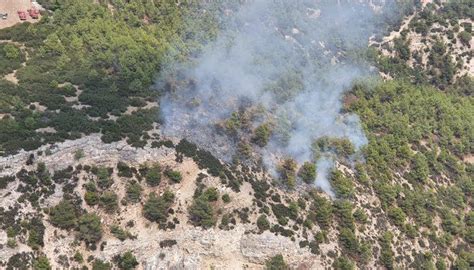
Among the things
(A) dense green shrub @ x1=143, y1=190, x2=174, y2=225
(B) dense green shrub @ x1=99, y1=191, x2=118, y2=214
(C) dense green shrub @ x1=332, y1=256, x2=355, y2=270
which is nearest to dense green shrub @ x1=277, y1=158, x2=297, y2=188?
(C) dense green shrub @ x1=332, y1=256, x2=355, y2=270

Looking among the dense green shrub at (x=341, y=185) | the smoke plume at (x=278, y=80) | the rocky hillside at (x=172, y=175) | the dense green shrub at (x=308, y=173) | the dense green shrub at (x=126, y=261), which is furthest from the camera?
the smoke plume at (x=278, y=80)

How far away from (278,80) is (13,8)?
52276mm

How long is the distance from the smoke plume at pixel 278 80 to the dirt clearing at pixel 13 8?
31.5 meters

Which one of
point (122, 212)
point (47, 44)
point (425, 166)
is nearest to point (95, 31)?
point (47, 44)

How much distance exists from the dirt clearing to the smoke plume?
31537mm

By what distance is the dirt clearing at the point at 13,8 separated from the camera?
113 meters

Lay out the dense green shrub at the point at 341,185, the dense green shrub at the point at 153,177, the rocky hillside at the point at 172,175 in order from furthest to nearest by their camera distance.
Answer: the dense green shrub at the point at 341,185 < the dense green shrub at the point at 153,177 < the rocky hillside at the point at 172,175

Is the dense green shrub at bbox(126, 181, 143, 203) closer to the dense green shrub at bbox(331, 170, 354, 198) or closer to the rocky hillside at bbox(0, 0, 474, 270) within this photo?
the rocky hillside at bbox(0, 0, 474, 270)

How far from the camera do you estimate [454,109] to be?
14100cm

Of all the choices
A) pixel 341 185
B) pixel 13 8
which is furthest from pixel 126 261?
pixel 13 8

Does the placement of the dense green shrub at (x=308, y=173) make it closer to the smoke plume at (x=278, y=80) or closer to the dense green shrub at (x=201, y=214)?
the smoke plume at (x=278, y=80)

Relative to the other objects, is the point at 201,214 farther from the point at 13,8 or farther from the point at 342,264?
the point at 13,8

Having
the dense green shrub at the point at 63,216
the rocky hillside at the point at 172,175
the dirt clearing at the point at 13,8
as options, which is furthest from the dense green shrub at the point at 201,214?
the dirt clearing at the point at 13,8

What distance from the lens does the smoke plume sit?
329 ft
